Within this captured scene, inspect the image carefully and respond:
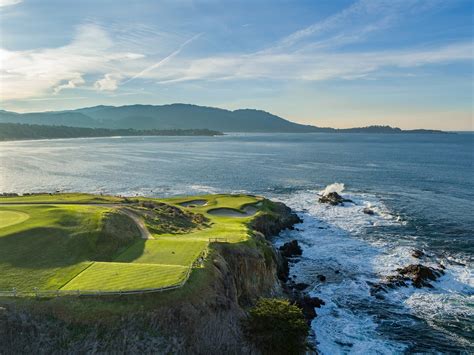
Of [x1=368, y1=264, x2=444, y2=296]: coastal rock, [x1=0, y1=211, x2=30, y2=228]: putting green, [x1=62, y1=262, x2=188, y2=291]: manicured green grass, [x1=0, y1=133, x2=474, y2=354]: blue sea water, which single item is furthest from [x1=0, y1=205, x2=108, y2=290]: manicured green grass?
[x1=368, y1=264, x2=444, y2=296]: coastal rock

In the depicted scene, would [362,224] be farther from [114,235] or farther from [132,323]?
[132,323]

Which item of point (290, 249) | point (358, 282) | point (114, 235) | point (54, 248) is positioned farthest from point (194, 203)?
point (54, 248)

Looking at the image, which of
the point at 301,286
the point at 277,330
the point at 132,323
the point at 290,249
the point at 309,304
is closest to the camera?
the point at 132,323

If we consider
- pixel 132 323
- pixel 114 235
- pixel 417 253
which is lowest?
pixel 417 253

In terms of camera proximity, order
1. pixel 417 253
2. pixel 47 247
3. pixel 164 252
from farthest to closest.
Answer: pixel 417 253
pixel 164 252
pixel 47 247

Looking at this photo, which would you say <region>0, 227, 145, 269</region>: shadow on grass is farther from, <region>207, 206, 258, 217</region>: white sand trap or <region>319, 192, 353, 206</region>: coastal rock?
<region>319, 192, 353, 206</region>: coastal rock

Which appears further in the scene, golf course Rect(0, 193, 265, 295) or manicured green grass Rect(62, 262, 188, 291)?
golf course Rect(0, 193, 265, 295)
